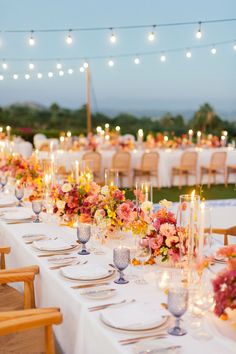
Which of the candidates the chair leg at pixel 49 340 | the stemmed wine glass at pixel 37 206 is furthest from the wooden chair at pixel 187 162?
the chair leg at pixel 49 340

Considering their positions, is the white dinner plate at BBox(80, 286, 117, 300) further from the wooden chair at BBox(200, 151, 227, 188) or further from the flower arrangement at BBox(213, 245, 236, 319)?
the wooden chair at BBox(200, 151, 227, 188)

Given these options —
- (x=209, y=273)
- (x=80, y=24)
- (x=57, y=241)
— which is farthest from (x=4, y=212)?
(x=80, y=24)

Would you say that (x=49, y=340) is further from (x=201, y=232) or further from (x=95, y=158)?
(x=95, y=158)

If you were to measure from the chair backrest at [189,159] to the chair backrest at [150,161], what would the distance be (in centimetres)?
55

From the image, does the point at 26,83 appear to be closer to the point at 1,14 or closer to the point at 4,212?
the point at 1,14

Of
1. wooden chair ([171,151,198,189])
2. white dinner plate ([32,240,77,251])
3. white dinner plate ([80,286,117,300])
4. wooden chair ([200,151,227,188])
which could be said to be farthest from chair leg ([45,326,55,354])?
wooden chair ([200,151,227,188])

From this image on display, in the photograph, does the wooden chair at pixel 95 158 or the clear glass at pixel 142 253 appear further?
the wooden chair at pixel 95 158

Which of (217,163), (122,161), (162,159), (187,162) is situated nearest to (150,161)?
(162,159)

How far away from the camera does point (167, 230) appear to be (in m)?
2.57

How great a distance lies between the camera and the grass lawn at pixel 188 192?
976cm

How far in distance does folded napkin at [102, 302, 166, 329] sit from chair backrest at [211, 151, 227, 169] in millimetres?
9070

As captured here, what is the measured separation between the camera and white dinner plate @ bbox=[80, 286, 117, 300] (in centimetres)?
227

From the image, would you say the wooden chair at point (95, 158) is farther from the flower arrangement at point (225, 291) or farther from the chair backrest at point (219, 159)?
the flower arrangement at point (225, 291)

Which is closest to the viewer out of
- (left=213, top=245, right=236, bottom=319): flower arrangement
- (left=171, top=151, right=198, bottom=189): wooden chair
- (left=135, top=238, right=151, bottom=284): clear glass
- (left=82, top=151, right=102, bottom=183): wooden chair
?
(left=213, top=245, right=236, bottom=319): flower arrangement
